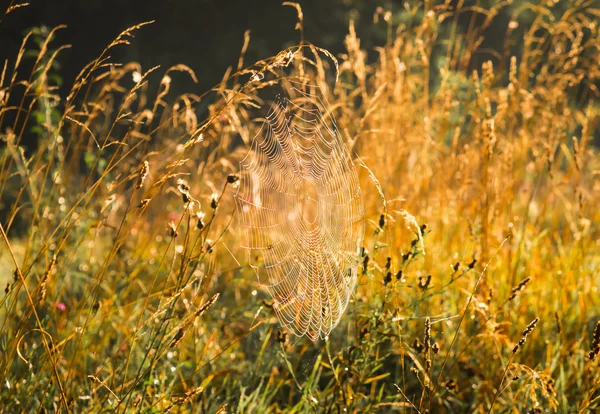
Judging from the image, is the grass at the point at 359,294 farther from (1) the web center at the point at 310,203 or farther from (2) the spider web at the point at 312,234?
(1) the web center at the point at 310,203

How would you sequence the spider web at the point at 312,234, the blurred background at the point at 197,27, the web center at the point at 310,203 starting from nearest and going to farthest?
the spider web at the point at 312,234
the web center at the point at 310,203
the blurred background at the point at 197,27

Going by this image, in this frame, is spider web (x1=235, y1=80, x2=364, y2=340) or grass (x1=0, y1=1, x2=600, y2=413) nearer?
grass (x1=0, y1=1, x2=600, y2=413)

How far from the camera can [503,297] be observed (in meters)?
2.44

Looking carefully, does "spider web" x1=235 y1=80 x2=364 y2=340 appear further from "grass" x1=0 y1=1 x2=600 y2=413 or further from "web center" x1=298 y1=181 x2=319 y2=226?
"web center" x1=298 y1=181 x2=319 y2=226

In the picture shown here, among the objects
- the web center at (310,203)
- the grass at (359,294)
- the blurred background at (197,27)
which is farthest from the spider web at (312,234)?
the blurred background at (197,27)

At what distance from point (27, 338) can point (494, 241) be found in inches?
64.0

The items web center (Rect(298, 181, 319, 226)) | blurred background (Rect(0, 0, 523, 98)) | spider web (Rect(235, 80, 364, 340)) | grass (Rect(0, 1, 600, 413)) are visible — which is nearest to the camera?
grass (Rect(0, 1, 600, 413))

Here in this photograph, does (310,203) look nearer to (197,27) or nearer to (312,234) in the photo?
(312,234)

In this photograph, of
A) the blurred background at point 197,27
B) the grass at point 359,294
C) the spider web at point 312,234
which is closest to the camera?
the grass at point 359,294

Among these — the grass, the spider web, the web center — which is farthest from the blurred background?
the spider web

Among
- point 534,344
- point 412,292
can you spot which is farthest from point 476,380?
point 412,292

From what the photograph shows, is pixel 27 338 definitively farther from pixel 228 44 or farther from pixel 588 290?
pixel 228 44

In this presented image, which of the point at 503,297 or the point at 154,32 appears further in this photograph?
the point at 154,32

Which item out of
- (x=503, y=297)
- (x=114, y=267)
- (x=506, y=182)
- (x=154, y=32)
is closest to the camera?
(x=503, y=297)
